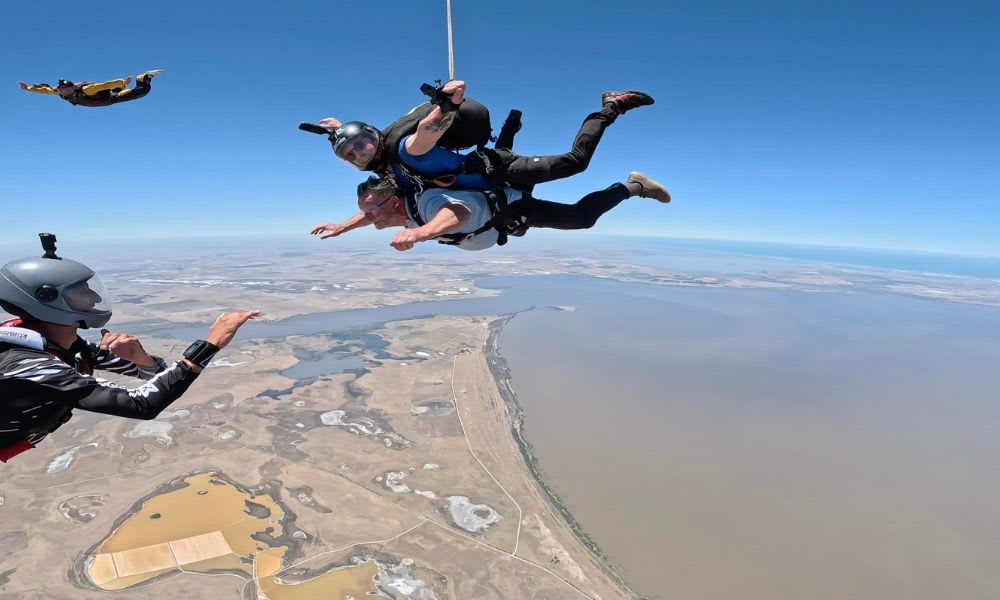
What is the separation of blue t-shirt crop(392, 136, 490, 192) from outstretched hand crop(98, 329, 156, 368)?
2.14m

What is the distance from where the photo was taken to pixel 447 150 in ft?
11.2

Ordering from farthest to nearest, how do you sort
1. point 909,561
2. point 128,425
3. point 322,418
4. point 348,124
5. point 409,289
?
point 409,289, point 322,418, point 128,425, point 909,561, point 348,124

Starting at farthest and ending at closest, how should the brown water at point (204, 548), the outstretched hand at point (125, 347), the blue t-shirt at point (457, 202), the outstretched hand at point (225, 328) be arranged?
the brown water at point (204, 548)
the blue t-shirt at point (457, 202)
the outstretched hand at point (125, 347)
the outstretched hand at point (225, 328)

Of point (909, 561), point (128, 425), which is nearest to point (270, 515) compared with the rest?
point (128, 425)

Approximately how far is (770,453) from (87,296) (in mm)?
46024

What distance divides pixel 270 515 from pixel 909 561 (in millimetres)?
36408

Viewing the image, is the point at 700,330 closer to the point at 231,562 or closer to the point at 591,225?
the point at 231,562

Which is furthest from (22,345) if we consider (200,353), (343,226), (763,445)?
(763,445)

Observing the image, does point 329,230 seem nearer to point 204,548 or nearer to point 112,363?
point 112,363

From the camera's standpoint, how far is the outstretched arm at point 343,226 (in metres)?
3.87

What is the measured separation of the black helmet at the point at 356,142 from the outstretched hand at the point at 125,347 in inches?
74.0

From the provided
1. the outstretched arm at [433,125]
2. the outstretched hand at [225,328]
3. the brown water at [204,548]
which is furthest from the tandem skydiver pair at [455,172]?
the brown water at [204,548]

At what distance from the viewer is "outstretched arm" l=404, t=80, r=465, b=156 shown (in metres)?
2.73

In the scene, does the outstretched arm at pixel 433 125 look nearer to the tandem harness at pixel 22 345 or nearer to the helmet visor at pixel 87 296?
the helmet visor at pixel 87 296
